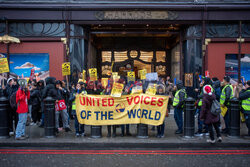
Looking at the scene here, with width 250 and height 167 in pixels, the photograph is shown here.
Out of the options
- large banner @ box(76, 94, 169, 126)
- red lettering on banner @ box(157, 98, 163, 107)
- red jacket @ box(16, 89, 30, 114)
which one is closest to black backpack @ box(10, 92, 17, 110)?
red jacket @ box(16, 89, 30, 114)

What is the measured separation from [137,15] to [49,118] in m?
7.69

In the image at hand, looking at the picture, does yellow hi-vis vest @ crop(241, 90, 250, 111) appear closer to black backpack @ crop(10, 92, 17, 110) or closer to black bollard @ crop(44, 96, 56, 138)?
black bollard @ crop(44, 96, 56, 138)

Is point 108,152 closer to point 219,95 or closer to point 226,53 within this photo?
point 219,95

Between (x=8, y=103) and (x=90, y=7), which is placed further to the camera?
(x=90, y=7)

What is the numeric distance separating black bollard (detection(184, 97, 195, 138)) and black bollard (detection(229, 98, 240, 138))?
4.06 feet

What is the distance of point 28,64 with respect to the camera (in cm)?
1314

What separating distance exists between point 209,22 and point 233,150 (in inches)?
327

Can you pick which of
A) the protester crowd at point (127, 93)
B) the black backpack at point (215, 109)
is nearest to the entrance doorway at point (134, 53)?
the protester crowd at point (127, 93)

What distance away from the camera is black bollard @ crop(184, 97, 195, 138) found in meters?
7.63

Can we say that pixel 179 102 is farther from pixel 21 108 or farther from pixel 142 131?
pixel 21 108

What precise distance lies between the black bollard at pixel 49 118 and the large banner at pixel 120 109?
32.0 inches

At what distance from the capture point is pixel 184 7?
42.3 feet

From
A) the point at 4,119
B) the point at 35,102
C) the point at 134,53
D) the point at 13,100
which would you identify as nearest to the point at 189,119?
the point at 13,100

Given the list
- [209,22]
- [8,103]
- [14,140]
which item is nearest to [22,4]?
[8,103]
